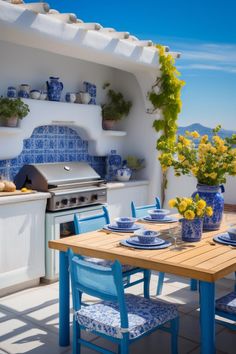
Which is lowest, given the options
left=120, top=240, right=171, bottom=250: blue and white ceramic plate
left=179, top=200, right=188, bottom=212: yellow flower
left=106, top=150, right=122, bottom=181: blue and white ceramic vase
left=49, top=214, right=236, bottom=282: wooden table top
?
left=49, top=214, right=236, bottom=282: wooden table top

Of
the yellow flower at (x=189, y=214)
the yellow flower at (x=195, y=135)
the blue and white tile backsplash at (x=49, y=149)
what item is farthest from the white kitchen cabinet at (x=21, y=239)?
the yellow flower at (x=189, y=214)

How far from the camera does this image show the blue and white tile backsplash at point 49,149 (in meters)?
4.95

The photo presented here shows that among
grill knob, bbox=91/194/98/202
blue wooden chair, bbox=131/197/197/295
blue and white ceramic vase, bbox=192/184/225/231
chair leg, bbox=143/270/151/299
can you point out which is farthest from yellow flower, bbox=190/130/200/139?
grill knob, bbox=91/194/98/202

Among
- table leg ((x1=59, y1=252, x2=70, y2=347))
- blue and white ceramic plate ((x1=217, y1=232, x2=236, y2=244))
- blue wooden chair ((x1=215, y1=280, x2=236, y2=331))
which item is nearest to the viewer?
blue wooden chair ((x1=215, y1=280, x2=236, y2=331))

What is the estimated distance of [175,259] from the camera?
257 centimetres

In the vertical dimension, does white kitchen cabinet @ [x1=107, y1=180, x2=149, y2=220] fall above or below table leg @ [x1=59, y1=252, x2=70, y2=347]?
above

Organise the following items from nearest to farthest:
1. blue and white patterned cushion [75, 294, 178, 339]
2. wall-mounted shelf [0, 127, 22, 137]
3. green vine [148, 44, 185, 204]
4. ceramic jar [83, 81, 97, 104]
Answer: blue and white patterned cushion [75, 294, 178, 339] < wall-mounted shelf [0, 127, 22, 137] < ceramic jar [83, 81, 97, 104] < green vine [148, 44, 185, 204]

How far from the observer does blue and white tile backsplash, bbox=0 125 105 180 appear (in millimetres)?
4949

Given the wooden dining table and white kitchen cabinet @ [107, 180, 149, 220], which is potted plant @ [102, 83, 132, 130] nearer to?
white kitchen cabinet @ [107, 180, 149, 220]

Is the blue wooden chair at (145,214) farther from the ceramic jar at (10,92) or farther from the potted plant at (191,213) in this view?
the ceramic jar at (10,92)

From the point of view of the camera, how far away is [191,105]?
39.9ft

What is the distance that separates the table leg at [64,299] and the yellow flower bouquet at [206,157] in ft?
3.42

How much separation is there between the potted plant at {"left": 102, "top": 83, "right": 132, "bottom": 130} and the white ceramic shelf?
0.19 m

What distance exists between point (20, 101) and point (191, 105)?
26.8ft
